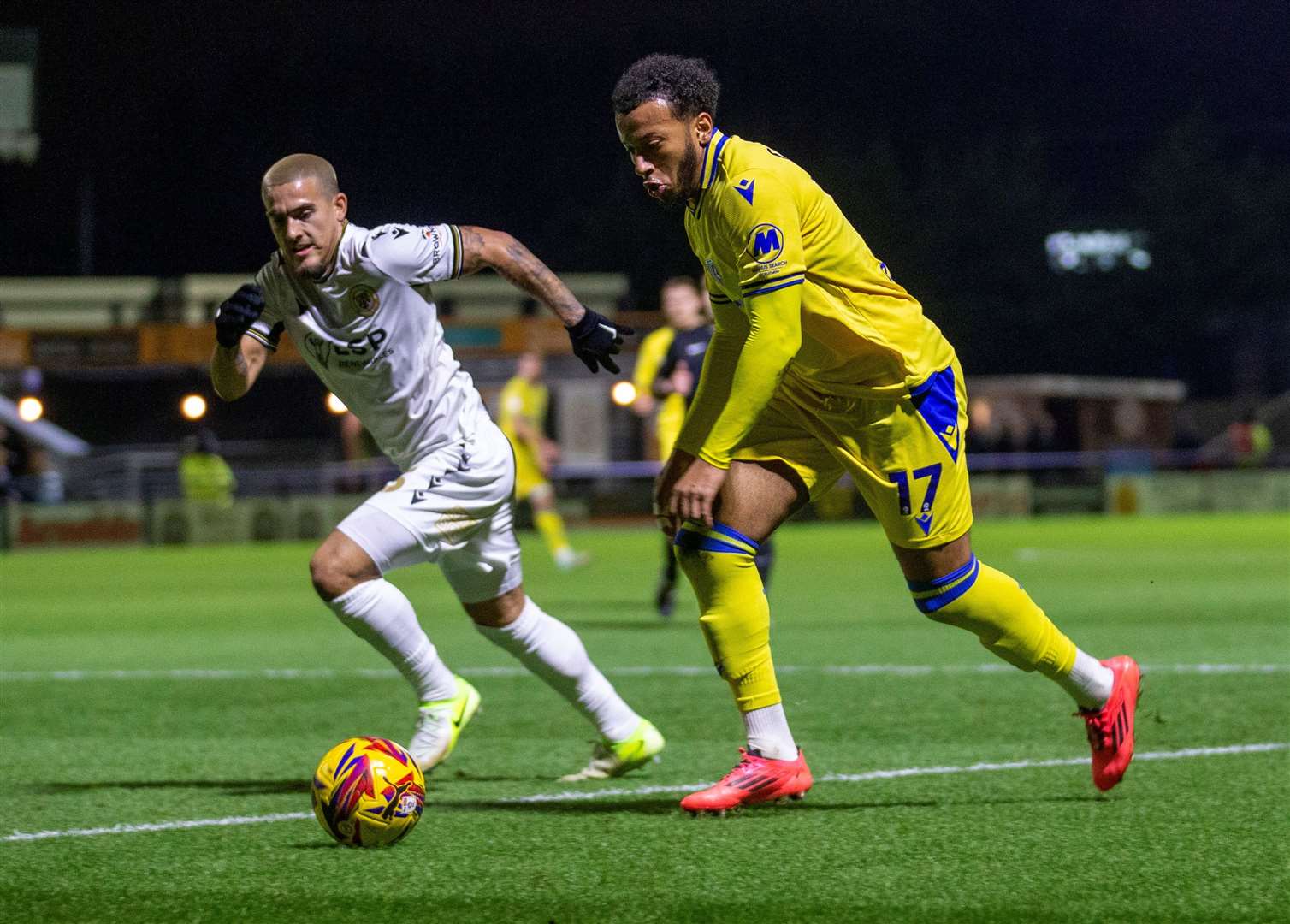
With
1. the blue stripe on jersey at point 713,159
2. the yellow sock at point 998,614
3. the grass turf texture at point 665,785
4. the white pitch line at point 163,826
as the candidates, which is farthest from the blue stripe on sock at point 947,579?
the white pitch line at point 163,826

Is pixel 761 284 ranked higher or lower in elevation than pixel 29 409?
higher

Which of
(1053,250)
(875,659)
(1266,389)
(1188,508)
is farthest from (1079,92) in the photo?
(875,659)

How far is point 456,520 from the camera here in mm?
6016

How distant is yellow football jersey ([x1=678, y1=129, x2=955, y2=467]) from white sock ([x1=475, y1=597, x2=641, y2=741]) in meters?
1.17

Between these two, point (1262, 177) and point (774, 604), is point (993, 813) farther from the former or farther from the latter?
point (1262, 177)

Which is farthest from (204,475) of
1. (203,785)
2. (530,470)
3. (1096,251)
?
(1096,251)

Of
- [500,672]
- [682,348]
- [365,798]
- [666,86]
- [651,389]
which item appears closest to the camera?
[365,798]

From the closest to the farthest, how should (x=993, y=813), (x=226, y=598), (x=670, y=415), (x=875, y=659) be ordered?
(x=993, y=813) → (x=875, y=659) → (x=670, y=415) → (x=226, y=598)

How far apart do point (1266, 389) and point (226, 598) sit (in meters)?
64.9

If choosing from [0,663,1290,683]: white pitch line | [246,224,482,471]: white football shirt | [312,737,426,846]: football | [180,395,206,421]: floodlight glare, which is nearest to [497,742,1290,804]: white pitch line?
[312,737,426,846]: football

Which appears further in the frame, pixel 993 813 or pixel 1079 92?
pixel 1079 92

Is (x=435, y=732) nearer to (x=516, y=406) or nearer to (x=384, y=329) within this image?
(x=384, y=329)

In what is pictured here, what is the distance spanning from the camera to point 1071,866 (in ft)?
14.7

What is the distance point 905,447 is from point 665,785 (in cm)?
151
